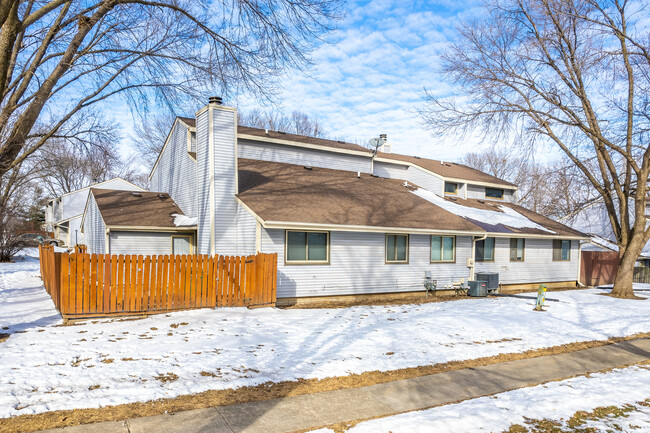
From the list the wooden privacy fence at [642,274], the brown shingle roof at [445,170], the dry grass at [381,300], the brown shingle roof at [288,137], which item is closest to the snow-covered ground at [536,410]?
the dry grass at [381,300]

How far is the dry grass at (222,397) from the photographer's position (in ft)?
16.4

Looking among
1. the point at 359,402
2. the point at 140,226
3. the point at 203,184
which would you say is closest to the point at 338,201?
the point at 203,184

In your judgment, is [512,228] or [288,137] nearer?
[288,137]

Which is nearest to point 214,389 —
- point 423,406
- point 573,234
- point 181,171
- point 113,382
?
point 113,382

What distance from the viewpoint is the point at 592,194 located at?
83.1ft

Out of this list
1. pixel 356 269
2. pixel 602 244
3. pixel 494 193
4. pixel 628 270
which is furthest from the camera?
pixel 602 244

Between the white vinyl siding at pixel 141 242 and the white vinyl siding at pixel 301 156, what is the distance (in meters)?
4.92

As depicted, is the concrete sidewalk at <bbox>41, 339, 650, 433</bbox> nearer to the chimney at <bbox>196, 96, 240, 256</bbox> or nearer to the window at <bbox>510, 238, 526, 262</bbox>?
the chimney at <bbox>196, 96, 240, 256</bbox>

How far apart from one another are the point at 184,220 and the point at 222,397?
13.2 meters

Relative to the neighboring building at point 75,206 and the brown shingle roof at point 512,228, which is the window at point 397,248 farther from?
the neighboring building at point 75,206

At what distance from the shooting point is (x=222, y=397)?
6008 millimetres

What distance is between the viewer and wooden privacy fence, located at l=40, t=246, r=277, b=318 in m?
10.1

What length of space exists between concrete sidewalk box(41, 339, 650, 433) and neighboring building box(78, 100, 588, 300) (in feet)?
25.2

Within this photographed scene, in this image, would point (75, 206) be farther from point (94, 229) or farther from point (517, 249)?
point (517, 249)
